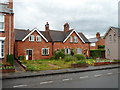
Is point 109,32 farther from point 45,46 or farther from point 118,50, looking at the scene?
point 45,46

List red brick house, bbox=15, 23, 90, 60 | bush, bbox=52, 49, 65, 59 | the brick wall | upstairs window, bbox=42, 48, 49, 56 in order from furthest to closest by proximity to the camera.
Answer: upstairs window, bbox=42, 48, 49, 56 → bush, bbox=52, 49, 65, 59 → red brick house, bbox=15, 23, 90, 60 → the brick wall

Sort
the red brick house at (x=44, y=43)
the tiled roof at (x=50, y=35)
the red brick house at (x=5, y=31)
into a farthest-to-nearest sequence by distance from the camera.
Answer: the tiled roof at (x=50, y=35), the red brick house at (x=44, y=43), the red brick house at (x=5, y=31)

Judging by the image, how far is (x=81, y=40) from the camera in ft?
98.9

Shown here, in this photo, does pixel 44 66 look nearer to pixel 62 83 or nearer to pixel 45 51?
pixel 62 83

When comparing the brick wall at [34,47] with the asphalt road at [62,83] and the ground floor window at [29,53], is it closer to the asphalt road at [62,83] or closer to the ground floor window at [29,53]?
the ground floor window at [29,53]

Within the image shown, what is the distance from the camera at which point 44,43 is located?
84.9ft

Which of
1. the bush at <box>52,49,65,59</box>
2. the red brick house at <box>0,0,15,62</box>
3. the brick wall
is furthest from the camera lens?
the bush at <box>52,49,65,59</box>

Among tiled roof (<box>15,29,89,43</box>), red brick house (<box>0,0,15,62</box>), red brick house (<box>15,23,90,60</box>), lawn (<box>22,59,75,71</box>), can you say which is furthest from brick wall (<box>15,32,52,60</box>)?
red brick house (<box>0,0,15,62</box>)

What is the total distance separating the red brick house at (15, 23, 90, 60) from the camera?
23828 millimetres

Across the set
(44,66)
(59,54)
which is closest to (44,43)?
(59,54)

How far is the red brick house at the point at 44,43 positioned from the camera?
23.8 m

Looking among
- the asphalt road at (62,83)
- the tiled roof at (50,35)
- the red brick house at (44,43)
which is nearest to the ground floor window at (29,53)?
the red brick house at (44,43)

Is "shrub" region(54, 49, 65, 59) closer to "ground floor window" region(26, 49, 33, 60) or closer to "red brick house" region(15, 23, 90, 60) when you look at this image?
"red brick house" region(15, 23, 90, 60)

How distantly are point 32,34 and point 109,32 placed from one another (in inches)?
750
